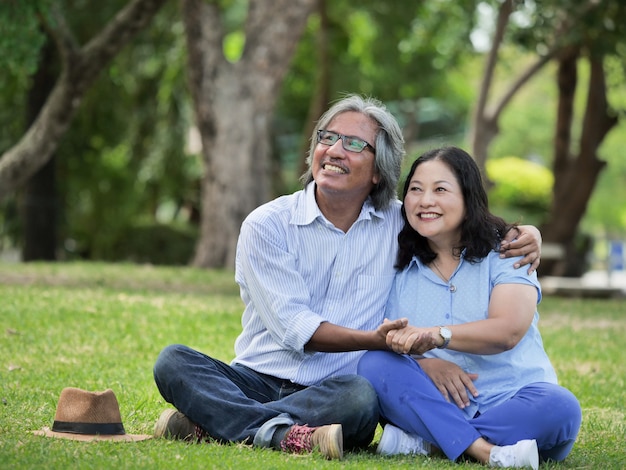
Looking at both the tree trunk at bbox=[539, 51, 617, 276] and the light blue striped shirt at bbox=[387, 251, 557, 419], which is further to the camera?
the tree trunk at bbox=[539, 51, 617, 276]

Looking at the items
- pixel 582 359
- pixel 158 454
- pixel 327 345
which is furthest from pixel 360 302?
A: pixel 582 359

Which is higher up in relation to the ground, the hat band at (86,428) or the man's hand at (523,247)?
the man's hand at (523,247)

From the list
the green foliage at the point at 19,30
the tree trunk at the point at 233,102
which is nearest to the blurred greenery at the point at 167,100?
the tree trunk at the point at 233,102

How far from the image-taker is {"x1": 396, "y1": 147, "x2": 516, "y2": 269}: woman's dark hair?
502 cm

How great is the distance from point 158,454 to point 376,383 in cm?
103

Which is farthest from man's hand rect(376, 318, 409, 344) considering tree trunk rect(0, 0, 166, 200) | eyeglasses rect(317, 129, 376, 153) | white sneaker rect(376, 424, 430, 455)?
tree trunk rect(0, 0, 166, 200)

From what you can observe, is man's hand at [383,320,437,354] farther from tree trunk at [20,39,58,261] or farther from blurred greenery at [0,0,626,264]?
tree trunk at [20,39,58,261]

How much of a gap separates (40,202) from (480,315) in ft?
44.3

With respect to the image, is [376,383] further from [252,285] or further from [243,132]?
[243,132]

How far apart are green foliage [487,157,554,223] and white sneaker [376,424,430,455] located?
2388 centimetres

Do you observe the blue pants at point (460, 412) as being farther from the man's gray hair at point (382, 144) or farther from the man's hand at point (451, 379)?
the man's gray hair at point (382, 144)

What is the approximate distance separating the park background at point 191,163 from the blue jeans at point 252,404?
0.16 metres

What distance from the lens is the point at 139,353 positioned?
811 cm

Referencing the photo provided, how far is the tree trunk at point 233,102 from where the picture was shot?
587 inches
